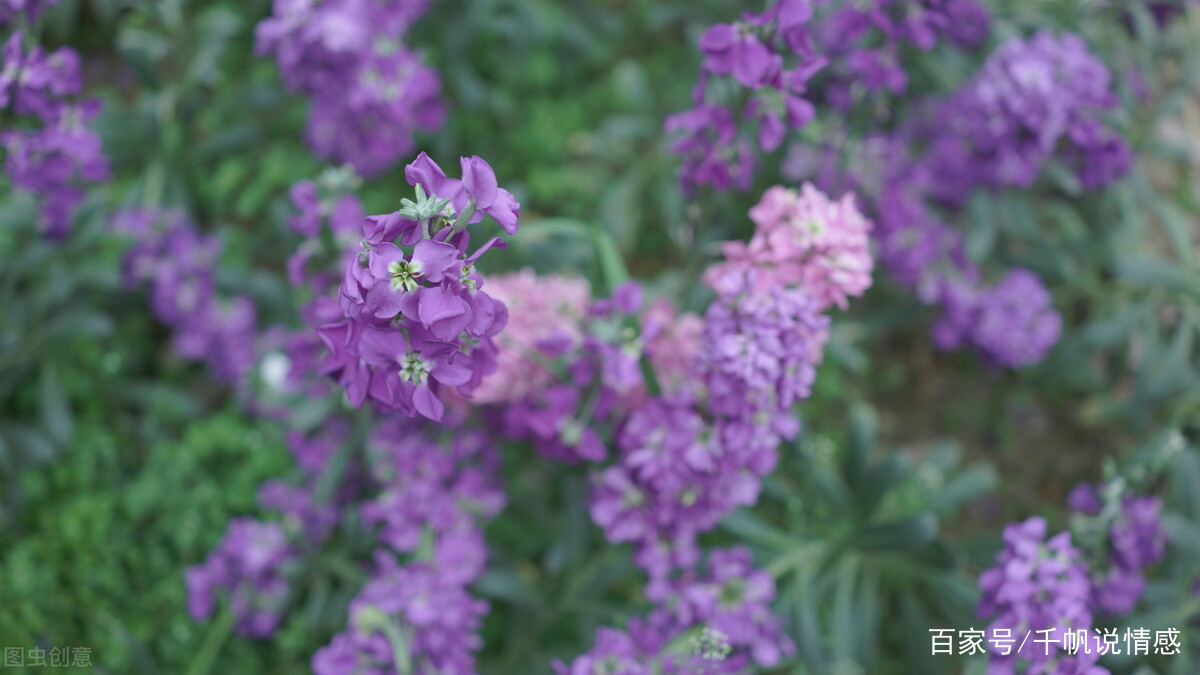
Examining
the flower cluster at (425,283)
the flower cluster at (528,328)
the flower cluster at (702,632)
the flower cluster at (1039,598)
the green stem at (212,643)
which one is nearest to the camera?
the flower cluster at (425,283)

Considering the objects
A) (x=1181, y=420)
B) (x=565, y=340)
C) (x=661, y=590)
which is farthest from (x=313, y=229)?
(x=1181, y=420)

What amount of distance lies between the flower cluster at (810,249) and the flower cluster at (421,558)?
125 centimetres

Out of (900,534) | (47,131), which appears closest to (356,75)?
(47,131)

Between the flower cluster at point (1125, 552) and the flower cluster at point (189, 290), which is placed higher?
the flower cluster at point (189, 290)

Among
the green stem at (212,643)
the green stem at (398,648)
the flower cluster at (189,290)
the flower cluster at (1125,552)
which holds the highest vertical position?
the flower cluster at (189,290)

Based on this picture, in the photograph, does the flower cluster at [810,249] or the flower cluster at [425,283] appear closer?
the flower cluster at [425,283]

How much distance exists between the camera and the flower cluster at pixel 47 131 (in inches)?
109

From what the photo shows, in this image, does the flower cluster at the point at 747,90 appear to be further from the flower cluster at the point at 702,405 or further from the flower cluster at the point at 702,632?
the flower cluster at the point at 702,632

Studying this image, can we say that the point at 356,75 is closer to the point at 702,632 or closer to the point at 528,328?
the point at 528,328

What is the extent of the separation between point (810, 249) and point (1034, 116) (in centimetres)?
148

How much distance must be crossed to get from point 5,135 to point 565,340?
1.99 meters

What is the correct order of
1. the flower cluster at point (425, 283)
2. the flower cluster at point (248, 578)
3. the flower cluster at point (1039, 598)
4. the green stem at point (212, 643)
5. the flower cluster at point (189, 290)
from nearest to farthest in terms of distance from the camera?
the flower cluster at point (425, 283) < the flower cluster at point (1039, 598) < the flower cluster at point (248, 578) < the green stem at point (212, 643) < the flower cluster at point (189, 290)

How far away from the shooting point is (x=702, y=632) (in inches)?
103

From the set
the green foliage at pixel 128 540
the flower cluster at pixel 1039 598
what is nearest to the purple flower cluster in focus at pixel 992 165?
the flower cluster at pixel 1039 598
